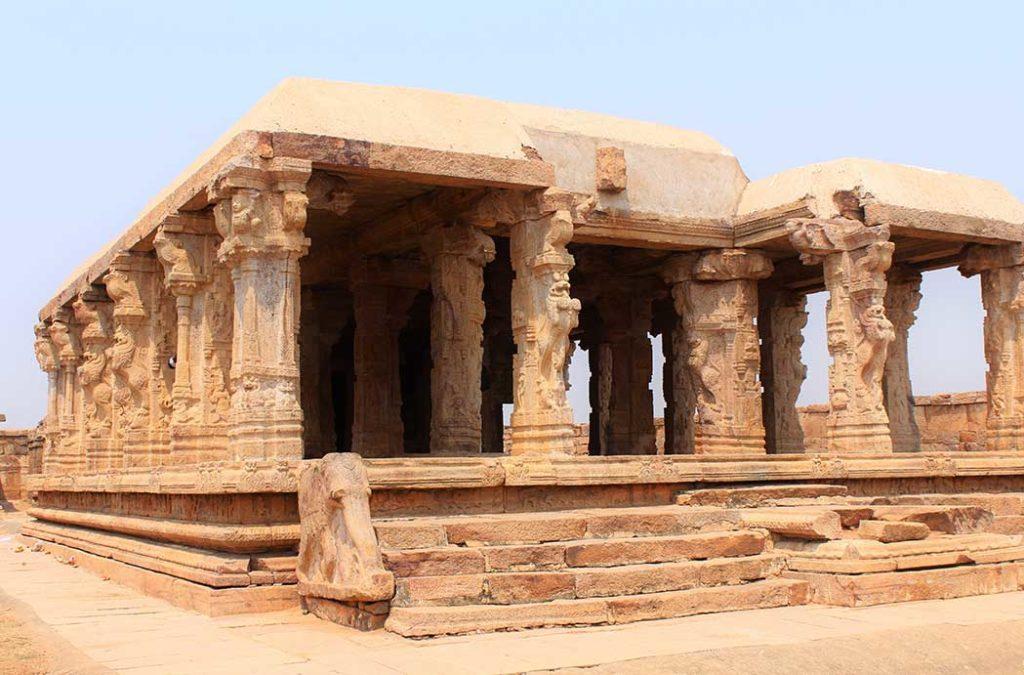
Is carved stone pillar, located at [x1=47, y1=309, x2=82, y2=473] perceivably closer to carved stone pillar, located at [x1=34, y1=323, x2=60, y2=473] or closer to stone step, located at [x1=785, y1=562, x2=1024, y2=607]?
carved stone pillar, located at [x1=34, y1=323, x2=60, y2=473]

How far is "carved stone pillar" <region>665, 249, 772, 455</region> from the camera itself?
13992 millimetres

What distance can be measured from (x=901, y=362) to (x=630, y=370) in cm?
378

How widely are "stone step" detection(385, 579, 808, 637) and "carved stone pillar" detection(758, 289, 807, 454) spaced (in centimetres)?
821

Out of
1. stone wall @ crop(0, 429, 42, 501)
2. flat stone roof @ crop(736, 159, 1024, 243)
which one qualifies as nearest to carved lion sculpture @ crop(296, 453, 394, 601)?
flat stone roof @ crop(736, 159, 1024, 243)

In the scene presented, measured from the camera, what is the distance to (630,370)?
17.3 meters

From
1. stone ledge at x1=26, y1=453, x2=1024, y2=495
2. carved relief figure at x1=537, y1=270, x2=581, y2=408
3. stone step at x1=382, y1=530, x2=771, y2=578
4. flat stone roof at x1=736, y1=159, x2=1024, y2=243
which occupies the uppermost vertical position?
flat stone roof at x1=736, y1=159, x2=1024, y2=243

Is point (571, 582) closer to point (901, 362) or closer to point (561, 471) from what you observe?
point (561, 471)

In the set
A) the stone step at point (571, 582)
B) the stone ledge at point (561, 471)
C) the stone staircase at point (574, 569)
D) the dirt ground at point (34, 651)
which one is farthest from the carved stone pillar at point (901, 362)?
the dirt ground at point (34, 651)

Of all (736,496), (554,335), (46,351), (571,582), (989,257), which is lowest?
(571,582)

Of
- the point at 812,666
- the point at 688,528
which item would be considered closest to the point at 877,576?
the point at 688,528

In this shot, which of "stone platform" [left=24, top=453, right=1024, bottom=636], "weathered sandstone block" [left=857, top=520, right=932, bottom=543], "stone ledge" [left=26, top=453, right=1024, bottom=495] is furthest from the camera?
"stone ledge" [left=26, top=453, right=1024, bottom=495]

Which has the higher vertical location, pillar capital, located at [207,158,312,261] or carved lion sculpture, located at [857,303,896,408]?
pillar capital, located at [207,158,312,261]

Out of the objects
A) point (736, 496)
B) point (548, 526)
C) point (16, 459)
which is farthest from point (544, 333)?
point (16, 459)

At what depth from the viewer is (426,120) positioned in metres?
10.7
